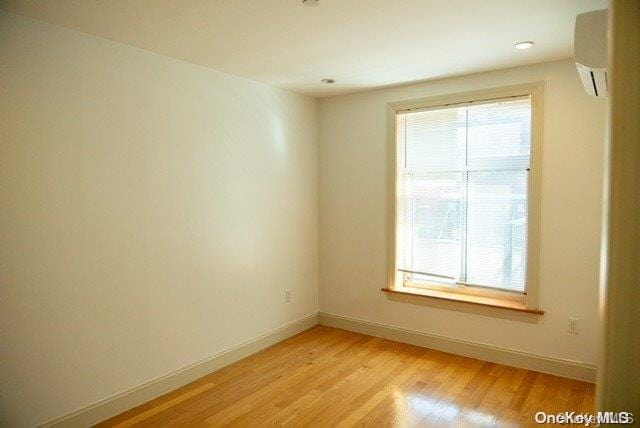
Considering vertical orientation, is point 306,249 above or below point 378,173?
below

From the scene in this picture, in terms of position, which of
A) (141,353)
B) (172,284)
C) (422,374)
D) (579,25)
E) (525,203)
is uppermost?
(579,25)

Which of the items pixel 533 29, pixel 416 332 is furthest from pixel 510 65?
pixel 416 332

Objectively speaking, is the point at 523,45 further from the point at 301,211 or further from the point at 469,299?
the point at 301,211

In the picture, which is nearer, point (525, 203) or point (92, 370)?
point (92, 370)

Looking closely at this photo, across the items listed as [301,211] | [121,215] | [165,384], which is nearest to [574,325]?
[301,211]

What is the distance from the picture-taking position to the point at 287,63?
3.14m

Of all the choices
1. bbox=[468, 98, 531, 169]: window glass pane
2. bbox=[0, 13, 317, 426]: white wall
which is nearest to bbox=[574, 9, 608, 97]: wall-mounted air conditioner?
bbox=[468, 98, 531, 169]: window glass pane

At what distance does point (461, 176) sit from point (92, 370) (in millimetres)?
3136

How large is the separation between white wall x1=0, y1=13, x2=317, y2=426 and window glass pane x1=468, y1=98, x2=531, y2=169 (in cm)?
178

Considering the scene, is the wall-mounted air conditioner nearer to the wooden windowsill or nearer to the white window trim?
the white window trim

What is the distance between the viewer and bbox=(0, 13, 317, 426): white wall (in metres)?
2.27

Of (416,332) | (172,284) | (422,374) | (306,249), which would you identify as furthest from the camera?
(306,249)

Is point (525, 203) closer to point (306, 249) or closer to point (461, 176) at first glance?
point (461, 176)

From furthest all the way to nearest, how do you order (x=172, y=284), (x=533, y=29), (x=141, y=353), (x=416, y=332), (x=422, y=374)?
(x=416, y=332) < (x=422, y=374) < (x=172, y=284) < (x=141, y=353) < (x=533, y=29)
